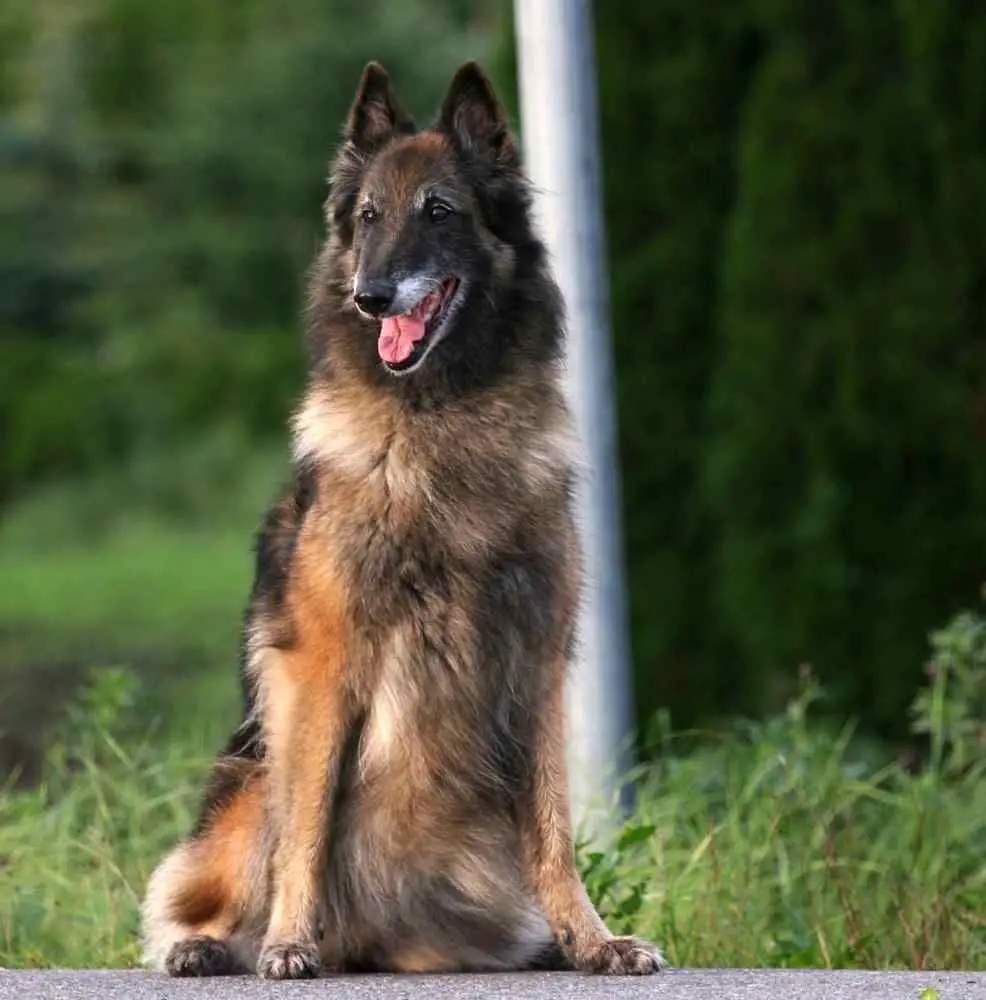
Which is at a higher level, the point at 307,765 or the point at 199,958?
the point at 307,765

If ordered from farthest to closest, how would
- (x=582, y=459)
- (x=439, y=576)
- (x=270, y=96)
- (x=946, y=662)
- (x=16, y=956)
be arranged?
(x=270, y=96) < (x=946, y=662) < (x=16, y=956) < (x=582, y=459) < (x=439, y=576)

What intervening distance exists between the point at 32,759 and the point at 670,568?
4.88 meters

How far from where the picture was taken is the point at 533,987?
4613mm

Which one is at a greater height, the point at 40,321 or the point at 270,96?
the point at 270,96

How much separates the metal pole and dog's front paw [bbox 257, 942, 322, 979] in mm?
2124

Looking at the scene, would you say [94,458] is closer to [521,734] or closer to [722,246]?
[722,246]

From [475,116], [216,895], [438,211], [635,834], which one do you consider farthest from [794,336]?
[216,895]

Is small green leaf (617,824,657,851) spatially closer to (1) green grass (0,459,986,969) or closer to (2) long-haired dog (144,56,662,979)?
(1) green grass (0,459,986,969)

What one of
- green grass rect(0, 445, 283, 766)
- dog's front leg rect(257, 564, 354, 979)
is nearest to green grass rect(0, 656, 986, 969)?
dog's front leg rect(257, 564, 354, 979)

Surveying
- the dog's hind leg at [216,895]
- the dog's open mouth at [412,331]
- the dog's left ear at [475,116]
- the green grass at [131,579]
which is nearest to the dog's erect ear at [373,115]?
the dog's left ear at [475,116]

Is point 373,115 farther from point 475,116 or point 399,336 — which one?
point 399,336

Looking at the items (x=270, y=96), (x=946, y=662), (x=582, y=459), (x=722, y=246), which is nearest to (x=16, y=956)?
(x=582, y=459)

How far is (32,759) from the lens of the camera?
12.5 m

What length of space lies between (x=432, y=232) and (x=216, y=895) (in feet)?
5.38
